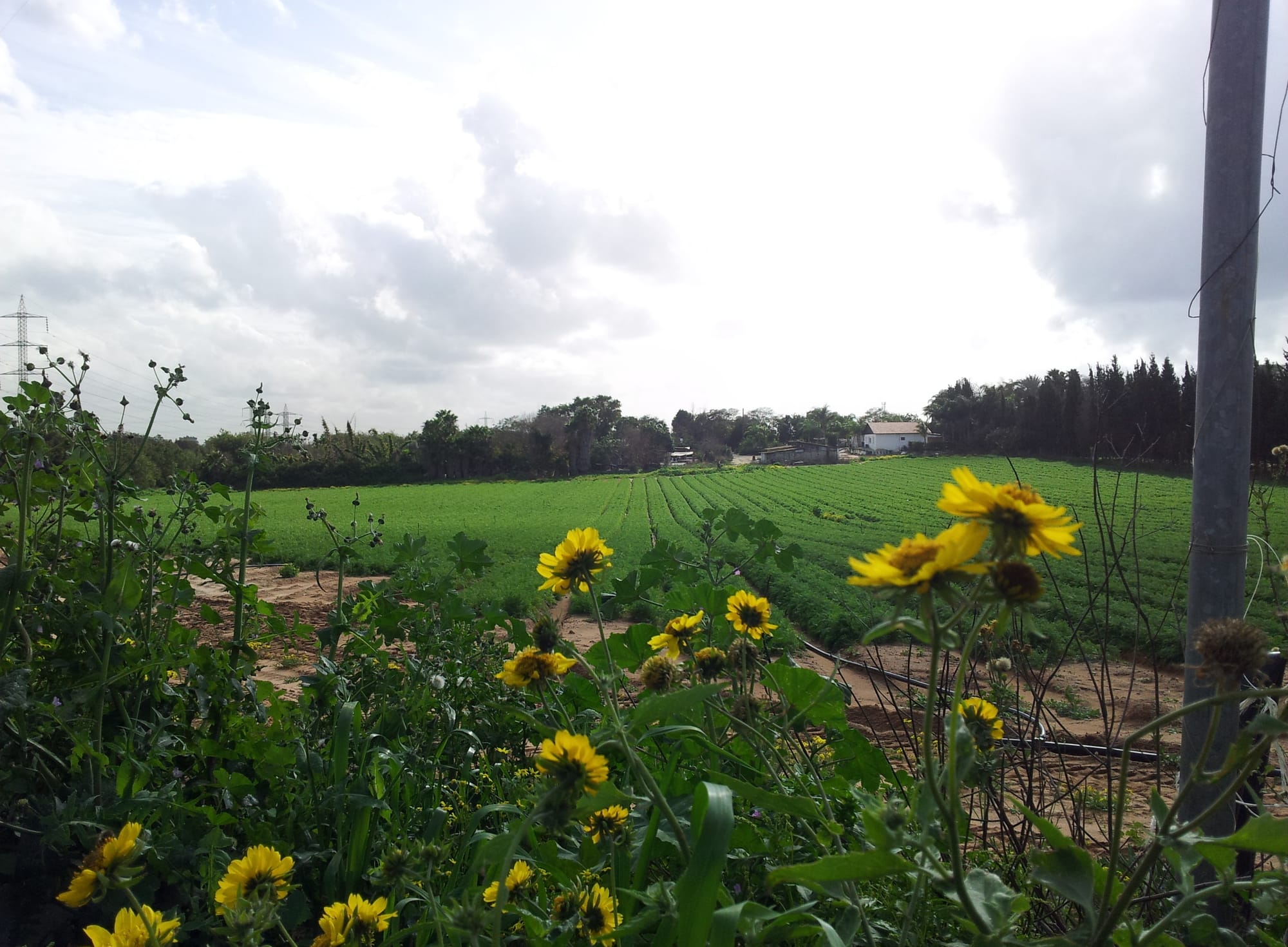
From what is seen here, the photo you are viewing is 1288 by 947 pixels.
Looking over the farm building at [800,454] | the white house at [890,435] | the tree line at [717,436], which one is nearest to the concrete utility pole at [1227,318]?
the tree line at [717,436]

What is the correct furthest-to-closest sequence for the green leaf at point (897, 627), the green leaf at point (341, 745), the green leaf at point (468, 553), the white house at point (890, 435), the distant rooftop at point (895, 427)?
1. the distant rooftop at point (895, 427)
2. the white house at point (890, 435)
3. the green leaf at point (468, 553)
4. the green leaf at point (341, 745)
5. the green leaf at point (897, 627)

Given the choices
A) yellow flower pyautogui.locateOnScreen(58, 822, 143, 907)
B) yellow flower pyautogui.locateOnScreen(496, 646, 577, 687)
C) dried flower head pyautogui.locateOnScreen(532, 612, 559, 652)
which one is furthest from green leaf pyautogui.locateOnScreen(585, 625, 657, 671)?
yellow flower pyautogui.locateOnScreen(58, 822, 143, 907)

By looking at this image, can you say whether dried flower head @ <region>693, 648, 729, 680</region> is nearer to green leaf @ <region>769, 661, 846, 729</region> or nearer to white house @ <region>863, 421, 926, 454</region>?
green leaf @ <region>769, 661, 846, 729</region>

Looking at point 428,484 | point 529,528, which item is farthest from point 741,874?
point 428,484

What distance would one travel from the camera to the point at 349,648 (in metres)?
2.57

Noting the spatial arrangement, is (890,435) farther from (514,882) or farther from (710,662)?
(514,882)

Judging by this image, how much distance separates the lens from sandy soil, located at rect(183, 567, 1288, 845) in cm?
170

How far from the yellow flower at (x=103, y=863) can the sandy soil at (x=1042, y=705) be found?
1.15 m

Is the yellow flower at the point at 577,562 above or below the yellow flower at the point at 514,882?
above

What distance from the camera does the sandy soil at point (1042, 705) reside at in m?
1.70

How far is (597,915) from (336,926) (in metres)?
0.33

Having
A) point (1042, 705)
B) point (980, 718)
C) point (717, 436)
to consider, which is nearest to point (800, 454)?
point (717, 436)

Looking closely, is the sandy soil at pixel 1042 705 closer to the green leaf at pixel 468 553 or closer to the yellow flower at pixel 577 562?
the green leaf at pixel 468 553

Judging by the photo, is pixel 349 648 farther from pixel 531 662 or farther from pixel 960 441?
pixel 960 441
